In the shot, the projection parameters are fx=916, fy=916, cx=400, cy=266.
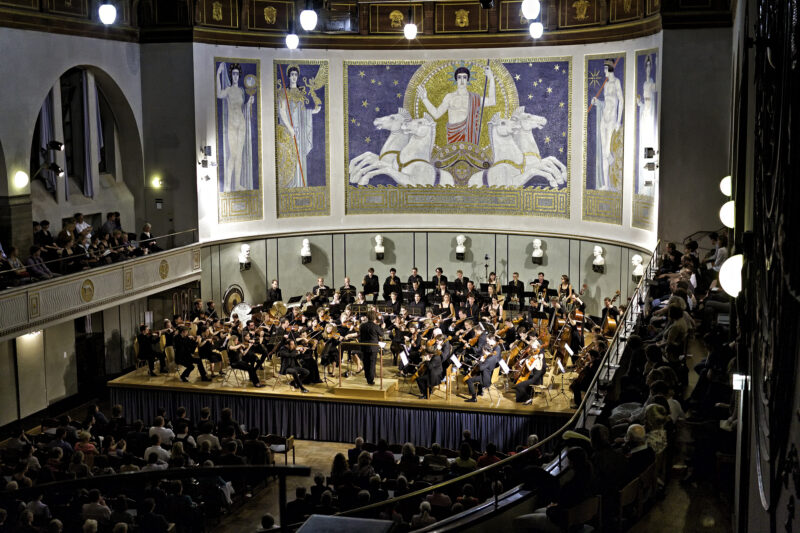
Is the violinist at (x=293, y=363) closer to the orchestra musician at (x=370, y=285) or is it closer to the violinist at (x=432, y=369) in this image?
the violinist at (x=432, y=369)

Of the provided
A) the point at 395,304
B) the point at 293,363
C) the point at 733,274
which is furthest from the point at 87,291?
the point at 733,274

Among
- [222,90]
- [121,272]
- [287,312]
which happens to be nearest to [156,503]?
[121,272]

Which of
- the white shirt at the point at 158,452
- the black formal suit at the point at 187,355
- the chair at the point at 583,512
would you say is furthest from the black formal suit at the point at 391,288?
the chair at the point at 583,512

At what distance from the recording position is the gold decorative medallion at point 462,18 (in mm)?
24609

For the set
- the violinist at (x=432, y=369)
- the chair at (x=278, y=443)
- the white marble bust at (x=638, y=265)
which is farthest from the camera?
the white marble bust at (x=638, y=265)

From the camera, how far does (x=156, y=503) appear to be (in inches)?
453

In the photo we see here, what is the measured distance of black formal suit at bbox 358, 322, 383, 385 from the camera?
18.3m

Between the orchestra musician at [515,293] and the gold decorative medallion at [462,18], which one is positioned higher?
the gold decorative medallion at [462,18]

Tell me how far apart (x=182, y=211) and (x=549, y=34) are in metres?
10.5

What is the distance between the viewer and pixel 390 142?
2584cm

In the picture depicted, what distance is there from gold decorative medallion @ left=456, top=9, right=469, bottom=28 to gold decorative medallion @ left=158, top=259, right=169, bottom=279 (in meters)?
10.1

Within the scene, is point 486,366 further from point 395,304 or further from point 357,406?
point 395,304

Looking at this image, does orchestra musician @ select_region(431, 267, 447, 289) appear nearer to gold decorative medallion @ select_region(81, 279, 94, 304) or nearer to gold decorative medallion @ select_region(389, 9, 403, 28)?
gold decorative medallion @ select_region(389, 9, 403, 28)

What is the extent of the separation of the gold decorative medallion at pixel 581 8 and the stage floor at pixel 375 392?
9551 millimetres
